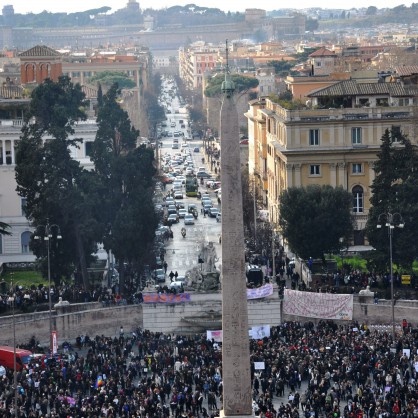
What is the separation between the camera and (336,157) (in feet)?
256

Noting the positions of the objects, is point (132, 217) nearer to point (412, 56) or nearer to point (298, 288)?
→ point (298, 288)

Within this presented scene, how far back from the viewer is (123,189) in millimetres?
68938

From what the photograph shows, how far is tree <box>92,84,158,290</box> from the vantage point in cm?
6706

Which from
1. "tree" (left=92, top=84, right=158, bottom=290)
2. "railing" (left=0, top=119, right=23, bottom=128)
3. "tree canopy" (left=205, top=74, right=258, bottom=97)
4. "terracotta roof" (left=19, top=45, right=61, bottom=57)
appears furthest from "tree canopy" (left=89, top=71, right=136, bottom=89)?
"tree" (left=92, top=84, right=158, bottom=290)

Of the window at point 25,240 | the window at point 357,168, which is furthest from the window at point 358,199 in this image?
the window at point 25,240

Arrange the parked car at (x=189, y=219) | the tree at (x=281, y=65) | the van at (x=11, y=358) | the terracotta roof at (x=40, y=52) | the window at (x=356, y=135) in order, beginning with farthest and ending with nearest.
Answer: the tree at (x=281, y=65) < the terracotta roof at (x=40, y=52) < the parked car at (x=189, y=219) < the window at (x=356, y=135) < the van at (x=11, y=358)

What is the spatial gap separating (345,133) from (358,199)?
120 inches

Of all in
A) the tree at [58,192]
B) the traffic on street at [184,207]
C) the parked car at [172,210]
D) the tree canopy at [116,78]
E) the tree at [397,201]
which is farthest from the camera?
the tree canopy at [116,78]

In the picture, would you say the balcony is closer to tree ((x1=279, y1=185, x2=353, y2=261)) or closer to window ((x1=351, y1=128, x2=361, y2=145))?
window ((x1=351, y1=128, x2=361, y2=145))

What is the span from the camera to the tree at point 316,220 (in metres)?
68.7

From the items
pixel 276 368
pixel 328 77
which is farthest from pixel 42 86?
pixel 328 77

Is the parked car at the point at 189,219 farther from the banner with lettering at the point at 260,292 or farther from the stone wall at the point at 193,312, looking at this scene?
the banner with lettering at the point at 260,292

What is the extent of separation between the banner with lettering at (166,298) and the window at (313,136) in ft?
61.8

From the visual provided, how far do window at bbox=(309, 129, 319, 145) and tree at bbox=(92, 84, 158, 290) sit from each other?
1050 cm
